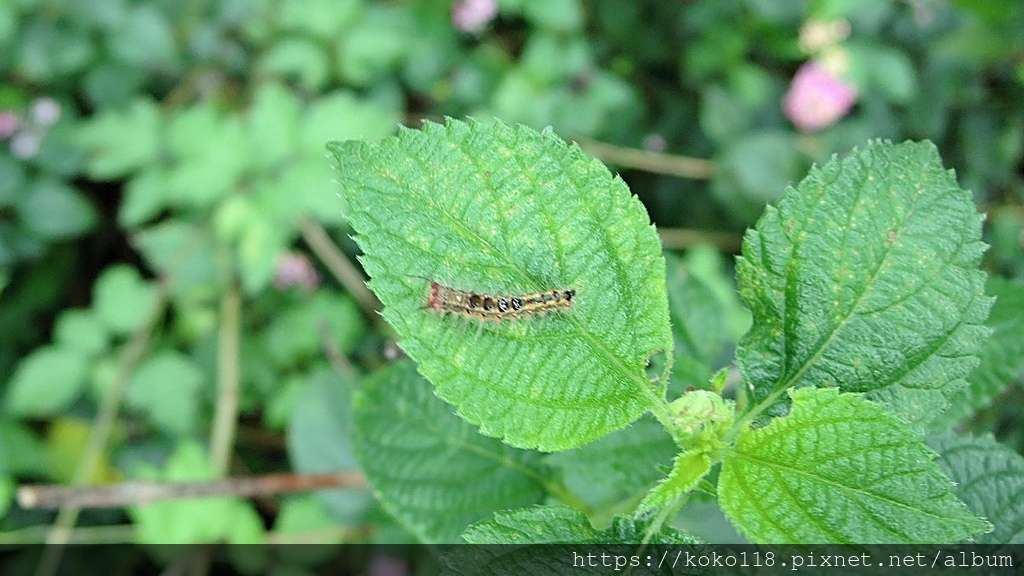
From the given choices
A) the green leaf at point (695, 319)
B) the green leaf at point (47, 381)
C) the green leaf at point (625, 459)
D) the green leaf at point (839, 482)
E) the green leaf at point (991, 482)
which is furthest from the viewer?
the green leaf at point (47, 381)

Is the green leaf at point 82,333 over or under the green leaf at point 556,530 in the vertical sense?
over

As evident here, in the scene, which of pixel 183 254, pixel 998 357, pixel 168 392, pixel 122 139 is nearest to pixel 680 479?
pixel 998 357

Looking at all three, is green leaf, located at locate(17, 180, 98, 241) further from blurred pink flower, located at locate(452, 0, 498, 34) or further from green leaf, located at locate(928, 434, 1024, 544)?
green leaf, located at locate(928, 434, 1024, 544)

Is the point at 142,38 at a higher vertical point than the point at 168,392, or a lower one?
higher

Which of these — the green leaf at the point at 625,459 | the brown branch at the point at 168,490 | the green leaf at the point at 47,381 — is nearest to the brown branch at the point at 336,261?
the green leaf at the point at 47,381

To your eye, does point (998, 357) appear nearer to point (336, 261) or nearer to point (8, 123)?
point (336, 261)

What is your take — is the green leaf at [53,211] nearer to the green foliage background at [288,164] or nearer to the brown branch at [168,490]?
the green foliage background at [288,164]

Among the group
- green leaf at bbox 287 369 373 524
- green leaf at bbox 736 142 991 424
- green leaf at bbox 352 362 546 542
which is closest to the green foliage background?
green leaf at bbox 287 369 373 524
